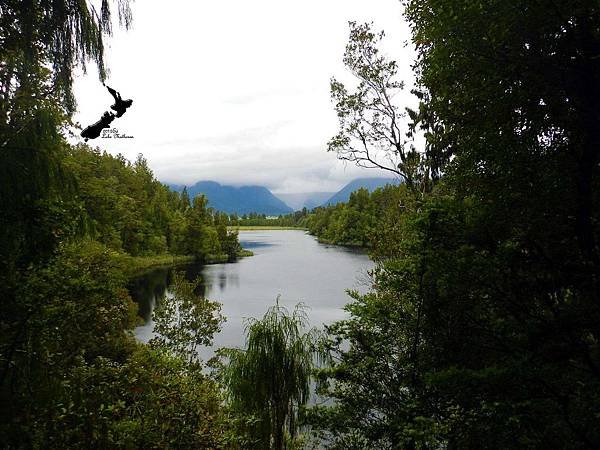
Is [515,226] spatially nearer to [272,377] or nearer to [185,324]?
[272,377]

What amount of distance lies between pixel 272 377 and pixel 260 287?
30.9m

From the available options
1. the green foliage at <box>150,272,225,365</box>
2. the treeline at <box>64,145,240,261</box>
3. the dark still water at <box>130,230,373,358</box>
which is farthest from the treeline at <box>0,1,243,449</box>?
the treeline at <box>64,145,240,261</box>

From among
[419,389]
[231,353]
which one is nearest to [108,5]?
[419,389]

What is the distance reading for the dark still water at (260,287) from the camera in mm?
26083

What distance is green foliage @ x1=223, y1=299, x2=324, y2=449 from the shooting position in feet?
30.2

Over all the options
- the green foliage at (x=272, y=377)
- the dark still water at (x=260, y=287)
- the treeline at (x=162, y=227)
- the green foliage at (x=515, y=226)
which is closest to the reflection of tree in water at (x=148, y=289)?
the dark still water at (x=260, y=287)

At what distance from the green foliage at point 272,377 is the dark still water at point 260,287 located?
29.2 feet

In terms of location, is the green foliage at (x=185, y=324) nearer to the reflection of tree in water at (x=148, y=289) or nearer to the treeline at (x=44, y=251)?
the treeline at (x=44, y=251)

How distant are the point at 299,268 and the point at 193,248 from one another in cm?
2032

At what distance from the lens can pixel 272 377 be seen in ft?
31.0

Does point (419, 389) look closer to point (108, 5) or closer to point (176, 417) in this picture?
point (176, 417)

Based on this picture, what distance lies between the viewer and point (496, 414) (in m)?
4.67

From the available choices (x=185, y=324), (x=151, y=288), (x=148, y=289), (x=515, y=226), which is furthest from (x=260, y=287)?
(x=515, y=226)

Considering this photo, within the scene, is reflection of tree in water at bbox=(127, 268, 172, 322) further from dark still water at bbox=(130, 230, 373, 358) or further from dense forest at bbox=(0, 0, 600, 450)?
dense forest at bbox=(0, 0, 600, 450)
